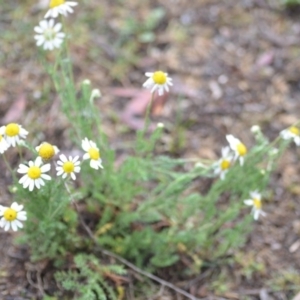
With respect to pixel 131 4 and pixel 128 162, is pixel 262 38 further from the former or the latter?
pixel 128 162

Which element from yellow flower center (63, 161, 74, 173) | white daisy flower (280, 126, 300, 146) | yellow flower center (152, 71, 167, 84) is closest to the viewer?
yellow flower center (63, 161, 74, 173)

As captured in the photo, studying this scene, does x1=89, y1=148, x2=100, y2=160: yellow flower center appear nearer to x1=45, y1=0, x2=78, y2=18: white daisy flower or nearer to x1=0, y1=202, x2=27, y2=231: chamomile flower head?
x1=0, y1=202, x2=27, y2=231: chamomile flower head

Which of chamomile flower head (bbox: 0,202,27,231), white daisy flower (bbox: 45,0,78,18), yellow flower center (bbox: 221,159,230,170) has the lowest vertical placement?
yellow flower center (bbox: 221,159,230,170)

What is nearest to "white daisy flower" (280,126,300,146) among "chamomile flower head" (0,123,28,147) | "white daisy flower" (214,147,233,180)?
"white daisy flower" (214,147,233,180)

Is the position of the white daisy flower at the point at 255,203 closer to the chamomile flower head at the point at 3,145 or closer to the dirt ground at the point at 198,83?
the dirt ground at the point at 198,83

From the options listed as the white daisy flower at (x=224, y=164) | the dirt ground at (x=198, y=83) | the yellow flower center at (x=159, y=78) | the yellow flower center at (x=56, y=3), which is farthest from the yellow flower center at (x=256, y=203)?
the yellow flower center at (x=56, y=3)

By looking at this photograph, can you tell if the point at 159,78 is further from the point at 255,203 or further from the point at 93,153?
the point at 255,203

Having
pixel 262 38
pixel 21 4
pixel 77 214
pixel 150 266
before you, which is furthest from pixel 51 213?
pixel 262 38
